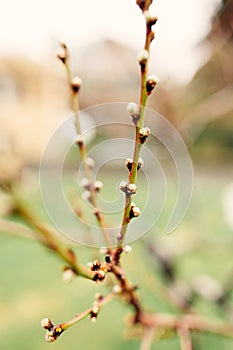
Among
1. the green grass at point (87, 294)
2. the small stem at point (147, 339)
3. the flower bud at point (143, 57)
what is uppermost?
the green grass at point (87, 294)

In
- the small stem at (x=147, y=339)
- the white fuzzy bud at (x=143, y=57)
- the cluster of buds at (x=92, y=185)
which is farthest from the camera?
the small stem at (x=147, y=339)

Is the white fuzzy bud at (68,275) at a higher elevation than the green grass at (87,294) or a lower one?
lower

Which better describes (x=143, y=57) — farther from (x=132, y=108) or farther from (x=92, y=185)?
(x=92, y=185)

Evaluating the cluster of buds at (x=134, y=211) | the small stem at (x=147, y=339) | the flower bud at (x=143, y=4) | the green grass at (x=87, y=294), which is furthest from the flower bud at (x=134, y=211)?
the green grass at (x=87, y=294)

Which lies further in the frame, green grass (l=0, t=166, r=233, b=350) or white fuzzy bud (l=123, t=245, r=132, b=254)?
green grass (l=0, t=166, r=233, b=350)

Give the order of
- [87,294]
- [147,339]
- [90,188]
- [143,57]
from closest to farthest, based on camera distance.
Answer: [143,57]
[90,188]
[147,339]
[87,294]

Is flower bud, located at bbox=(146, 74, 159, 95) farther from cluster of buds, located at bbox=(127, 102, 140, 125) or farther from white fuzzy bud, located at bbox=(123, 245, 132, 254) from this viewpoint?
white fuzzy bud, located at bbox=(123, 245, 132, 254)

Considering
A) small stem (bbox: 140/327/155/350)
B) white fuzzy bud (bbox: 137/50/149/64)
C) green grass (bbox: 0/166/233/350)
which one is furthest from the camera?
green grass (bbox: 0/166/233/350)

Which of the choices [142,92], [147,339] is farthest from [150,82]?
[147,339]

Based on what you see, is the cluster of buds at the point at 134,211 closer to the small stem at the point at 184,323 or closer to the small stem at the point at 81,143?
the small stem at the point at 81,143

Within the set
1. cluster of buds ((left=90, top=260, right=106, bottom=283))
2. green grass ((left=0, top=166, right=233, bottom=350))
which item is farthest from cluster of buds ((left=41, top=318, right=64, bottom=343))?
green grass ((left=0, top=166, right=233, bottom=350))

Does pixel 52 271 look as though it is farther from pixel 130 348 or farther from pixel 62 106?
→ pixel 62 106

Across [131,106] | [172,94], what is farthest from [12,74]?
[131,106]
